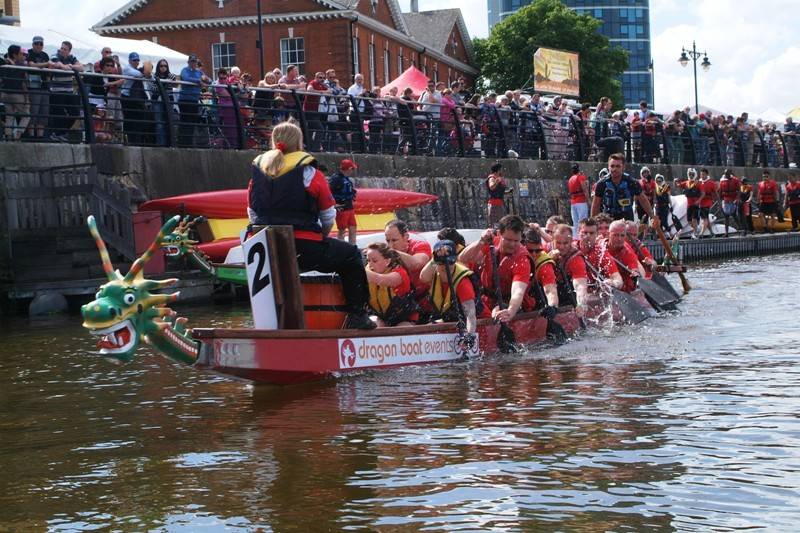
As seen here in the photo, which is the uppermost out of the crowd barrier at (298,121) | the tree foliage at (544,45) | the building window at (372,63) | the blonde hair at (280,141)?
the tree foliage at (544,45)

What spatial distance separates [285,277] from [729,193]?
80.9 ft

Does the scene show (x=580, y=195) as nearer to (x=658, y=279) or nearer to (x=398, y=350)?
(x=658, y=279)

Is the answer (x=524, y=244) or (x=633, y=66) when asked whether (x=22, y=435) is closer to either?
(x=524, y=244)

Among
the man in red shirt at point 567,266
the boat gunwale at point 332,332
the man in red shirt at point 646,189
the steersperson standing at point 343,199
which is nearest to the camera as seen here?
the boat gunwale at point 332,332

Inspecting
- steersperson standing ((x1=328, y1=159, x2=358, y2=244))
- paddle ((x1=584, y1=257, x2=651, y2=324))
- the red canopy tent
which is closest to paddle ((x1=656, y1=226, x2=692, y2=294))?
paddle ((x1=584, y1=257, x2=651, y2=324))

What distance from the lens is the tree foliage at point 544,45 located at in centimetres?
8294

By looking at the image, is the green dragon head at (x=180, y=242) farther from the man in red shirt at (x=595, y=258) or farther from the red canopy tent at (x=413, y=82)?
the red canopy tent at (x=413, y=82)

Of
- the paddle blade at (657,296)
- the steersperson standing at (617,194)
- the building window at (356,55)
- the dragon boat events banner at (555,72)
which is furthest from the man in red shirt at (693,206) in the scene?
the dragon boat events banner at (555,72)

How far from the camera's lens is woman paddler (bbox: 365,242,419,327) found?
34.2 feet

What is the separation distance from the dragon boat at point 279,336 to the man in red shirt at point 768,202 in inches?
917

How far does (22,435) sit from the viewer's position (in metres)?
8.24

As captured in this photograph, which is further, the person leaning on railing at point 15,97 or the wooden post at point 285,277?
the person leaning on railing at point 15,97

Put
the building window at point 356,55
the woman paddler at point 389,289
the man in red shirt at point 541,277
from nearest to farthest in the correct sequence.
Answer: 1. the woman paddler at point 389,289
2. the man in red shirt at point 541,277
3. the building window at point 356,55

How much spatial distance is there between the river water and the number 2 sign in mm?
629
